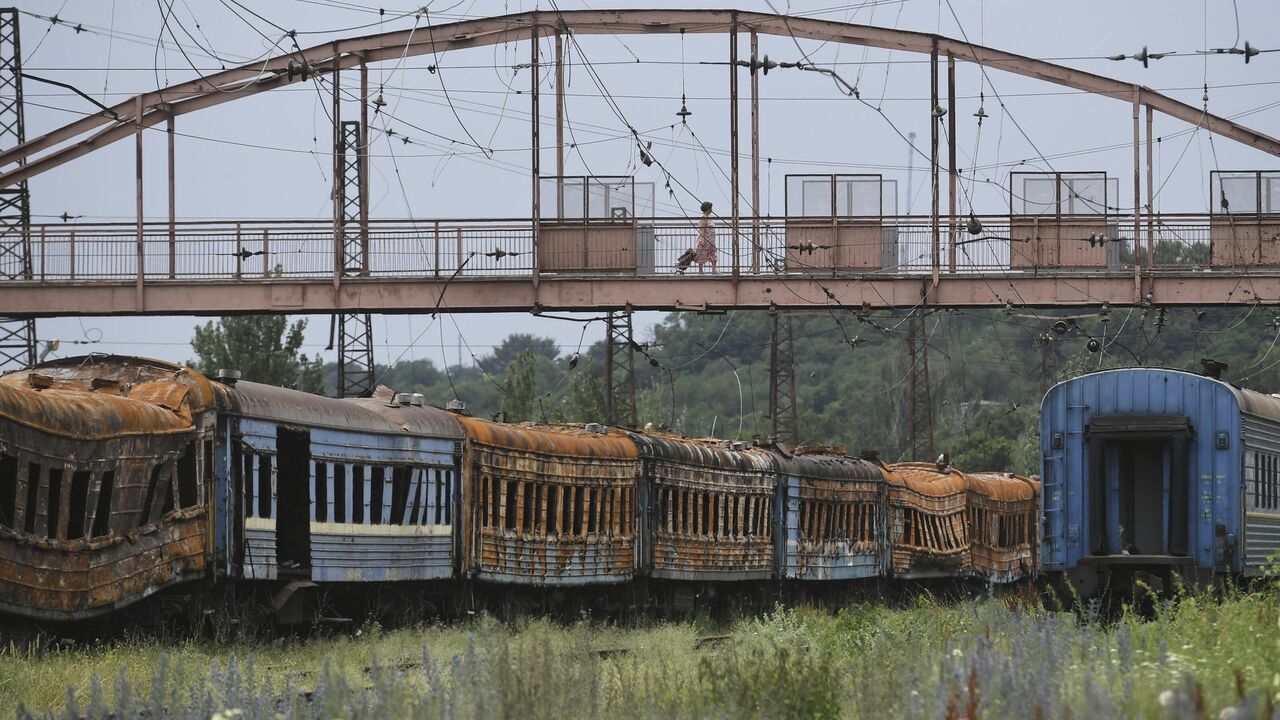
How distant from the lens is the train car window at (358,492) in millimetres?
21531

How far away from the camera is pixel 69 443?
16578mm

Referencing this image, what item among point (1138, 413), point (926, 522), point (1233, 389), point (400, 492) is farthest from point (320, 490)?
point (926, 522)

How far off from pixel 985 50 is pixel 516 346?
4365 inches

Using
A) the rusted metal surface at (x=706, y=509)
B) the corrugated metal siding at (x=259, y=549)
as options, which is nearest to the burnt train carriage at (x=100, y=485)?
the corrugated metal siding at (x=259, y=549)

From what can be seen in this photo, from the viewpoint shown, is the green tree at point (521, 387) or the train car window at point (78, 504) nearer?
the train car window at point (78, 504)

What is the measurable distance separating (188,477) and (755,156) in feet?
62.6

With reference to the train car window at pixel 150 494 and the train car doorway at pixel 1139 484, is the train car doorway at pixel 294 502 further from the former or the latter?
the train car doorway at pixel 1139 484

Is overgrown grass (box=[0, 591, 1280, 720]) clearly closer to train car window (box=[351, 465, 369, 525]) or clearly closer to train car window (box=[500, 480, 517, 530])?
train car window (box=[351, 465, 369, 525])

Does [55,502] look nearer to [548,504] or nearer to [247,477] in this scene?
[247,477]

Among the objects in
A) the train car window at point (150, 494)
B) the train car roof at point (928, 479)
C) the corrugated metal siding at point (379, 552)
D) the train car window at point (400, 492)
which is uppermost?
the train car window at point (150, 494)

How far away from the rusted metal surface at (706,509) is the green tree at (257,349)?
155ft

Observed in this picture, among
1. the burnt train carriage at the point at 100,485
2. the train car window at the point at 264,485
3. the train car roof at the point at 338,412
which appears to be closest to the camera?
the burnt train carriage at the point at 100,485

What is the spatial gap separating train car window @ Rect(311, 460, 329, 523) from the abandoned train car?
0.02 m

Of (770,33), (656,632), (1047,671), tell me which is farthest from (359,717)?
(770,33)
